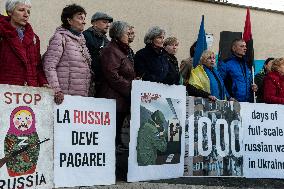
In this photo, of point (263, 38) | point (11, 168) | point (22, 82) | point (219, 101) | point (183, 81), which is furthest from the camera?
A: point (263, 38)

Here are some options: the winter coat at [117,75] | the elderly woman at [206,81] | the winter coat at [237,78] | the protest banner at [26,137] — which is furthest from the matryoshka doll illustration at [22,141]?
the winter coat at [237,78]

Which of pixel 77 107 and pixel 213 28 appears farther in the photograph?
pixel 213 28

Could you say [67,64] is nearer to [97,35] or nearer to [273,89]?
[97,35]

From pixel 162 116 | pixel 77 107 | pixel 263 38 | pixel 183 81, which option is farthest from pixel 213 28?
pixel 77 107

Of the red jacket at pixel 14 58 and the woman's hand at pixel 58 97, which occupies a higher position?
the red jacket at pixel 14 58

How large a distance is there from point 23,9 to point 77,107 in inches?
47.1

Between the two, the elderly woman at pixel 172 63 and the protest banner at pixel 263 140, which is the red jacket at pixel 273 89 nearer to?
the protest banner at pixel 263 140

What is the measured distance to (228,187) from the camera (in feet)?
23.8

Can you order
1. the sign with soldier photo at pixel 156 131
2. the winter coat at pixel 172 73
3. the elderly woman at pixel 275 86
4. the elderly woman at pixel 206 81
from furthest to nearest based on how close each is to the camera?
the elderly woman at pixel 275 86, the elderly woman at pixel 206 81, the winter coat at pixel 172 73, the sign with soldier photo at pixel 156 131

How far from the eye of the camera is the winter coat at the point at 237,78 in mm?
8539

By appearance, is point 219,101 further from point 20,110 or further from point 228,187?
point 20,110

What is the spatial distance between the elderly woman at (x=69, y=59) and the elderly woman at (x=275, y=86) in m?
3.24

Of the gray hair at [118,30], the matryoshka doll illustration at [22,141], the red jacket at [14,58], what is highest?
the gray hair at [118,30]

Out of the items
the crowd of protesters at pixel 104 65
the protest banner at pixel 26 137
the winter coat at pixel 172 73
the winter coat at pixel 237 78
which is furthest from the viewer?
the winter coat at pixel 237 78
